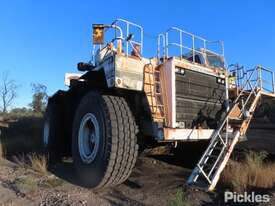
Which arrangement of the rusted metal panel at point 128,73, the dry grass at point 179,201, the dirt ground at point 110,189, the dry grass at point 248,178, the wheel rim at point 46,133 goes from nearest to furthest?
the dry grass at point 179,201, the dirt ground at point 110,189, the dry grass at point 248,178, the rusted metal panel at point 128,73, the wheel rim at point 46,133

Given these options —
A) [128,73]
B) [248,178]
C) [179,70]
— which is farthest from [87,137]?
[248,178]

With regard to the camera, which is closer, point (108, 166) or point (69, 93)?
point (108, 166)

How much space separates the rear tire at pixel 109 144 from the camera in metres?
7.04

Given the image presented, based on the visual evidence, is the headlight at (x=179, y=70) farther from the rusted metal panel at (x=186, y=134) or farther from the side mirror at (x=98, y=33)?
the side mirror at (x=98, y=33)

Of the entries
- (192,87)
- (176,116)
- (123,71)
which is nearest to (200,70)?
(192,87)

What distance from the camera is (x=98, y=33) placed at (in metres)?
9.08

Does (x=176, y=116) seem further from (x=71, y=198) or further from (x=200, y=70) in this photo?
(x=71, y=198)

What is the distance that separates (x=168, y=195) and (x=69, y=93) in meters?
4.87

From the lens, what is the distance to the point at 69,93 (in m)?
10.5

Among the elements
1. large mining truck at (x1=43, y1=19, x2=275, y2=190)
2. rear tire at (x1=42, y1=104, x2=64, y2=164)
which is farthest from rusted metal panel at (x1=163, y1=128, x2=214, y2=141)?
rear tire at (x1=42, y1=104, x2=64, y2=164)

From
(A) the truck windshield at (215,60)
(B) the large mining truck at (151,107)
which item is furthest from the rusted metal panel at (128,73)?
(A) the truck windshield at (215,60)

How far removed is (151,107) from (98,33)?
2635 millimetres

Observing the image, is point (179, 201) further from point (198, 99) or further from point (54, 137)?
point (54, 137)

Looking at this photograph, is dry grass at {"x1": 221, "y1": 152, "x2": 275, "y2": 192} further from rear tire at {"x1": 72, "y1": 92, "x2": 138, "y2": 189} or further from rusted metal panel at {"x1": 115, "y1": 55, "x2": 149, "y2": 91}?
rusted metal panel at {"x1": 115, "y1": 55, "x2": 149, "y2": 91}
